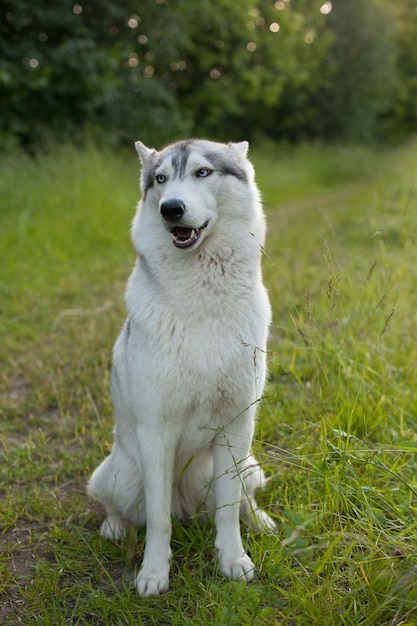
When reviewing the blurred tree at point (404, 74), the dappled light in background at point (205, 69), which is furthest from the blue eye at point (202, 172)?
the blurred tree at point (404, 74)

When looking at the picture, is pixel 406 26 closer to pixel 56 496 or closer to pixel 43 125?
pixel 43 125

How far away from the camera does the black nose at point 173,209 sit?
219cm

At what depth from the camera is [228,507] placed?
2.26 meters

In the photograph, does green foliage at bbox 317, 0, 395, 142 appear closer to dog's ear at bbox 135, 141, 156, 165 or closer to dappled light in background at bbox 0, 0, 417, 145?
dappled light in background at bbox 0, 0, 417, 145

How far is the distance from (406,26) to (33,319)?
90.5 feet

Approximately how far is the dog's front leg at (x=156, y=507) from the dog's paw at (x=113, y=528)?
23 centimetres

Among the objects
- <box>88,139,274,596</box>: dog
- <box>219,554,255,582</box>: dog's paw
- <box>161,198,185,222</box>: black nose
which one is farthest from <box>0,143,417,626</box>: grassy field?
<box>161,198,185,222</box>: black nose

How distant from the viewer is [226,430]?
223cm

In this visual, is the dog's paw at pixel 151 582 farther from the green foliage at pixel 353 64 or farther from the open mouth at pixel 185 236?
the green foliage at pixel 353 64

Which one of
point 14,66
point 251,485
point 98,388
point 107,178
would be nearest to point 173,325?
point 251,485

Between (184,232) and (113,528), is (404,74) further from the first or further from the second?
(113,528)

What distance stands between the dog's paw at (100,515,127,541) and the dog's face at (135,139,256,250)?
1178 millimetres

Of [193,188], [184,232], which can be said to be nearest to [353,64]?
[193,188]

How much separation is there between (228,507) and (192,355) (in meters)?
0.61
